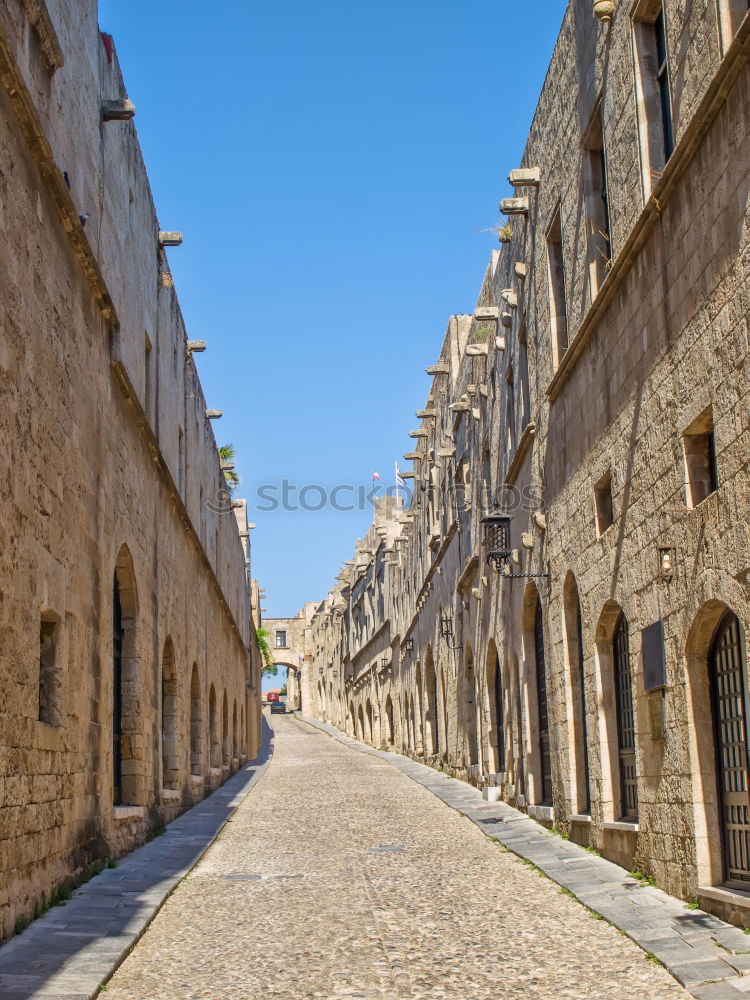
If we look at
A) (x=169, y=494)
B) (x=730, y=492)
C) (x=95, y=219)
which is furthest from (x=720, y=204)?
(x=169, y=494)

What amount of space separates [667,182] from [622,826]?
523 centimetres

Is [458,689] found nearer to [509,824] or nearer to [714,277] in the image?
[509,824]

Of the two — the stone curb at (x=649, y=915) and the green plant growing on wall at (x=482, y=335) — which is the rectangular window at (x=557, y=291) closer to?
the stone curb at (x=649, y=915)

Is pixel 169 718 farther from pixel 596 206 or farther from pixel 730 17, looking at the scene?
pixel 730 17

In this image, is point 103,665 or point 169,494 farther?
point 169,494

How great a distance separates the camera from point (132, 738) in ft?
42.4

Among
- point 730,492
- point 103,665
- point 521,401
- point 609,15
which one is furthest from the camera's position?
point 521,401

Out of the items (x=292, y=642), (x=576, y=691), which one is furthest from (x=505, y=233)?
(x=292, y=642)

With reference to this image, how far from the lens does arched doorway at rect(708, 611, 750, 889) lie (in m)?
7.71

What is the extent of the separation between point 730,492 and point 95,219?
6.62 m

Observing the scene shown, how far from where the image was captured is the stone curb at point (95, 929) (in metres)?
6.38

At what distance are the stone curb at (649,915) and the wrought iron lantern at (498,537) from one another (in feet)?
10.2

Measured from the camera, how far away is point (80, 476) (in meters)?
10.0

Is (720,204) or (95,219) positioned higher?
(95,219)
